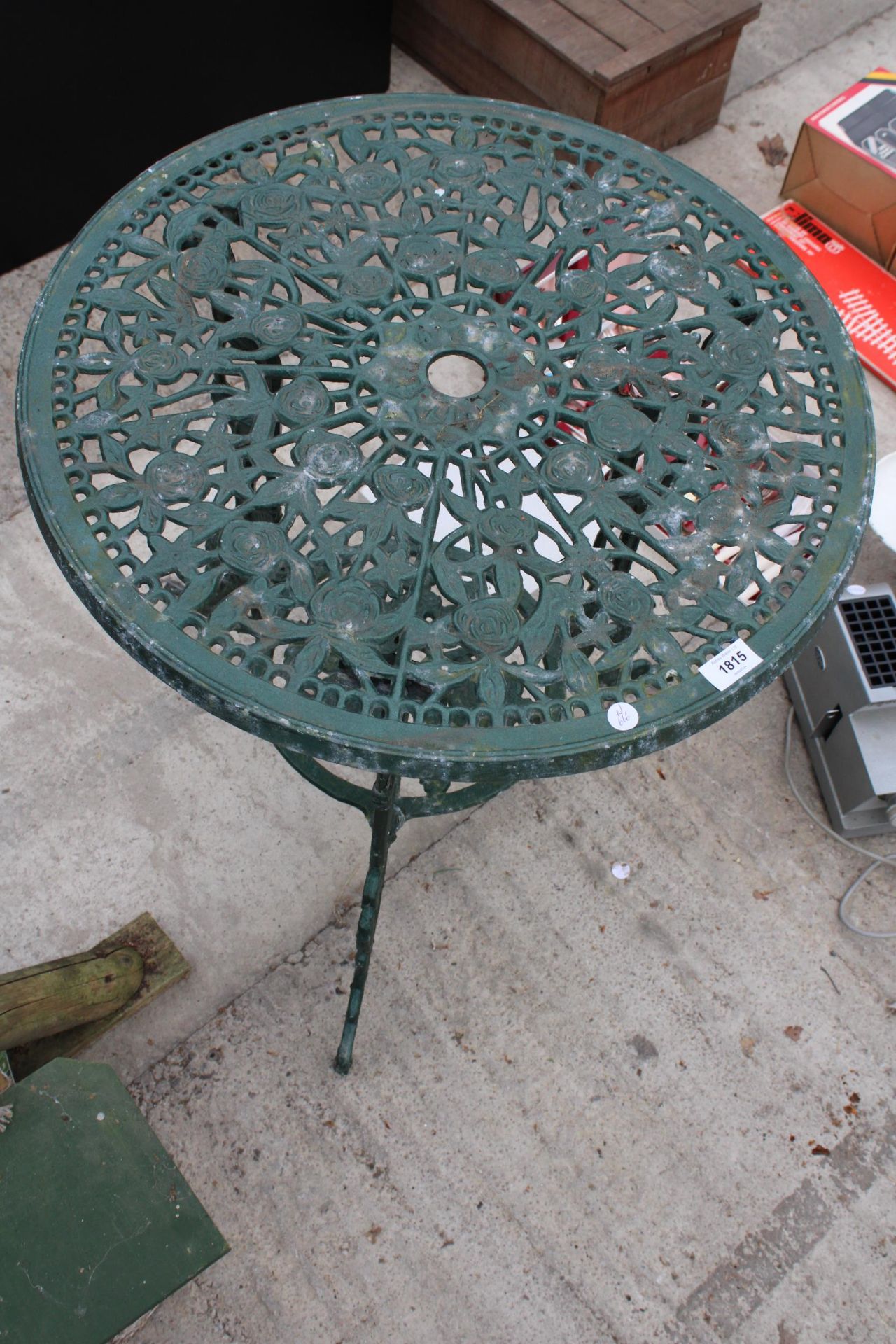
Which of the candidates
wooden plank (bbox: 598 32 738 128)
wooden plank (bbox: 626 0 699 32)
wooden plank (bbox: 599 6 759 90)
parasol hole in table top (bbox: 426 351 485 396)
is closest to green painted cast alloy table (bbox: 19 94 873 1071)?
→ parasol hole in table top (bbox: 426 351 485 396)

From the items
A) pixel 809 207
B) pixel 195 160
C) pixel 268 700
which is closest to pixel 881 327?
pixel 809 207

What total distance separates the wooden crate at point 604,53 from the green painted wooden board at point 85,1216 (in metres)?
3.53

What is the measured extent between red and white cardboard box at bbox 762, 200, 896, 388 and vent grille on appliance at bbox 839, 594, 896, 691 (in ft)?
3.76

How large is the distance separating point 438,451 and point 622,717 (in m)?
0.58

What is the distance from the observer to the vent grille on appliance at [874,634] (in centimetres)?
300

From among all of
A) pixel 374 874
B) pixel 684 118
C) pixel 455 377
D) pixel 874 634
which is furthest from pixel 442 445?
pixel 684 118

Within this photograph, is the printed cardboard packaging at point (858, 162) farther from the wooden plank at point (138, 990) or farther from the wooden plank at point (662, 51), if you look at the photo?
the wooden plank at point (138, 990)

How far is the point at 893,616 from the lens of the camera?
10.3ft

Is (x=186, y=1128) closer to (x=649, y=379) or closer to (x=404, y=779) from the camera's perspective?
(x=404, y=779)

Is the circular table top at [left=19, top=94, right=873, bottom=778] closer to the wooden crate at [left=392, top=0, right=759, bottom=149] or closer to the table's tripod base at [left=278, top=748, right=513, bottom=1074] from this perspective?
the table's tripod base at [left=278, top=748, right=513, bottom=1074]

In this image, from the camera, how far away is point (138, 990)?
2.63 meters

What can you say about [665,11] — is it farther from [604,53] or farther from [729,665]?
[729,665]

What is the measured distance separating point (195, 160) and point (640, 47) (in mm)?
2255

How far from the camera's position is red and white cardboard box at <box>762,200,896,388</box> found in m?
4.00
